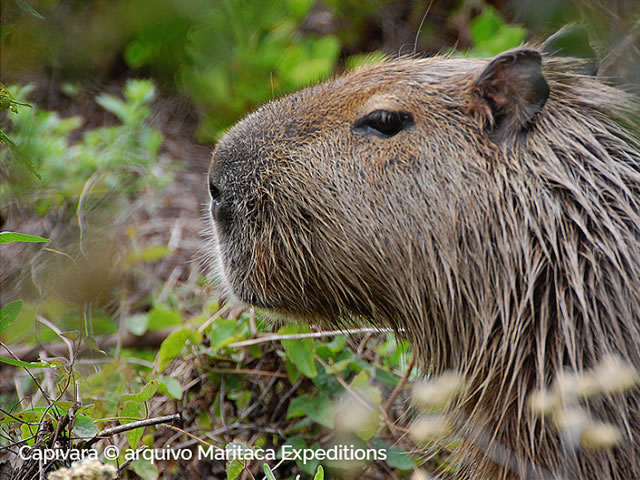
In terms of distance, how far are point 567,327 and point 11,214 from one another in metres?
2.76

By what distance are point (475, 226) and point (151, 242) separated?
280 centimetres

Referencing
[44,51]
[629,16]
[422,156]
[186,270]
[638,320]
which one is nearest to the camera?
[638,320]

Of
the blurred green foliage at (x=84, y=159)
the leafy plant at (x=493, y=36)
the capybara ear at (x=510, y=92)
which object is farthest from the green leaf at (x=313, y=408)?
the leafy plant at (x=493, y=36)

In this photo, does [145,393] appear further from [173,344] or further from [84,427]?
[173,344]

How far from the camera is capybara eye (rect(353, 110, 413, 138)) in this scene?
2.20 m

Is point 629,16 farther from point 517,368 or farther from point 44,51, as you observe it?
point 44,51

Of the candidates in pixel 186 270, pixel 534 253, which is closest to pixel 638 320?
pixel 534 253

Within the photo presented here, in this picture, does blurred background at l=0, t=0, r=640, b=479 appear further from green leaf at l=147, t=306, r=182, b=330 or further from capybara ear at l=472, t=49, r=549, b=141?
capybara ear at l=472, t=49, r=549, b=141

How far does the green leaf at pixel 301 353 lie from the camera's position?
Result: 2740 mm

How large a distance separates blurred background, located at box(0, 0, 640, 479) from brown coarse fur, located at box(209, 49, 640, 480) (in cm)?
38

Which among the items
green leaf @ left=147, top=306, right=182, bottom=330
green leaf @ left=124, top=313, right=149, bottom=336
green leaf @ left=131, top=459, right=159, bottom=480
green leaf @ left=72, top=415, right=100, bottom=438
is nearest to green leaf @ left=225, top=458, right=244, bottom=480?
green leaf @ left=131, top=459, right=159, bottom=480

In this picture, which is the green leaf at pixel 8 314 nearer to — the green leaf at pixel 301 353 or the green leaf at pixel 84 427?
the green leaf at pixel 84 427

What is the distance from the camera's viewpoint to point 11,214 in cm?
353

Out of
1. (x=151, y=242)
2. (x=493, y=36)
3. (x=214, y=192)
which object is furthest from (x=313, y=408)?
(x=493, y=36)
